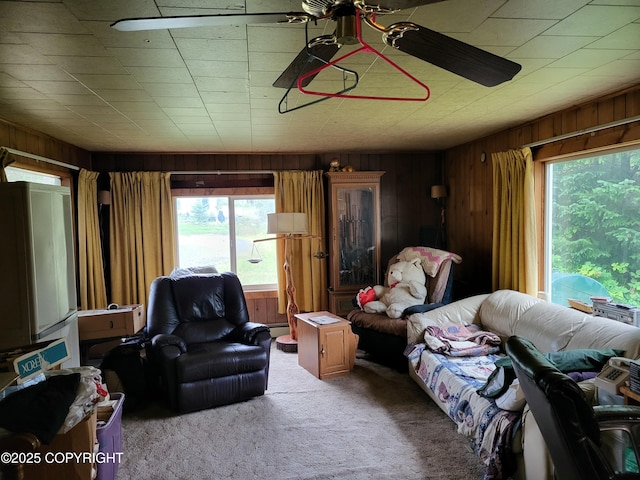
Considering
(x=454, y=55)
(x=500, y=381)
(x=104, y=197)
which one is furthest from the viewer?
(x=104, y=197)

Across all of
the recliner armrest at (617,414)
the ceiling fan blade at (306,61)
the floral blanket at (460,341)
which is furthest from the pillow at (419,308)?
the ceiling fan blade at (306,61)

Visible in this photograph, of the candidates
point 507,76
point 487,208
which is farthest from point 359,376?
point 507,76

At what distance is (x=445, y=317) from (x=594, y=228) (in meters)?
1.38

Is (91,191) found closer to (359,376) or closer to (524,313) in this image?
(359,376)

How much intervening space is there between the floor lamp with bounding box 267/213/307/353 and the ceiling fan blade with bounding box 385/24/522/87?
2857 mm

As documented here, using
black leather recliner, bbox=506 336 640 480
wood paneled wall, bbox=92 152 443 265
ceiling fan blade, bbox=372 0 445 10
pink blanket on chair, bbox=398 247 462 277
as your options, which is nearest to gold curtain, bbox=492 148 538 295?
pink blanket on chair, bbox=398 247 462 277

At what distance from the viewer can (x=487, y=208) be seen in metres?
4.37

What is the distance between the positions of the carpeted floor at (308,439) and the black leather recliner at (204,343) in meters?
0.14

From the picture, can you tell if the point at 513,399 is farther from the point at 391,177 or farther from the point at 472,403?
the point at 391,177

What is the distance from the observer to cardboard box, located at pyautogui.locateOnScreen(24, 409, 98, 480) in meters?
1.84

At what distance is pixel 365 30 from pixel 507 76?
2.04ft

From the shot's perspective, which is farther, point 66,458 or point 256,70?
point 256,70

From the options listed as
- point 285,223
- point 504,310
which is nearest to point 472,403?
point 504,310

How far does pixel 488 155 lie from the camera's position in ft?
14.3
